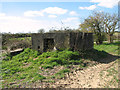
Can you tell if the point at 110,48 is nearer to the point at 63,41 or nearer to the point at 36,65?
the point at 63,41

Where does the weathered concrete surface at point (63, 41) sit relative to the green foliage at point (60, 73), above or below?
above

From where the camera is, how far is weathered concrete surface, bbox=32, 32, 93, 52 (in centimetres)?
884

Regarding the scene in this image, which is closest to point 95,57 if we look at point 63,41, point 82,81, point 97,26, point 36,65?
point 63,41

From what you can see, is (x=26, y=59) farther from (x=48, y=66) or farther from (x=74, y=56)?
(x=74, y=56)

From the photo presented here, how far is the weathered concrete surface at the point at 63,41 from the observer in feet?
29.0

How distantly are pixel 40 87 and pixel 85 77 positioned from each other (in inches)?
90.0

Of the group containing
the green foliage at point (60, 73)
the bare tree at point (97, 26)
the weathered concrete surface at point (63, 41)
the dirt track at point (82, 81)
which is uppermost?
the bare tree at point (97, 26)

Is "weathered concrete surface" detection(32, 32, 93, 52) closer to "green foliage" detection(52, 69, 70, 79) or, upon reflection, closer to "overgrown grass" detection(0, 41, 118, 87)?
"overgrown grass" detection(0, 41, 118, 87)

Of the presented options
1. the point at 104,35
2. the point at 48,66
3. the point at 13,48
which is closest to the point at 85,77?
the point at 48,66

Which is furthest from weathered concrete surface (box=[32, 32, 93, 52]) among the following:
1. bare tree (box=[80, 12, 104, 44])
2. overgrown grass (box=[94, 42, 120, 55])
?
bare tree (box=[80, 12, 104, 44])

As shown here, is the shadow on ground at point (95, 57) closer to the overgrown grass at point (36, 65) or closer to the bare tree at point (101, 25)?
the overgrown grass at point (36, 65)

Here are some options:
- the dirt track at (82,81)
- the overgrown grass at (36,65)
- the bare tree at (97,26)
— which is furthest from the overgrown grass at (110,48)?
the dirt track at (82,81)

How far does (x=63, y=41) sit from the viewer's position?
890 cm

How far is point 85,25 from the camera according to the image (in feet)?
68.3
